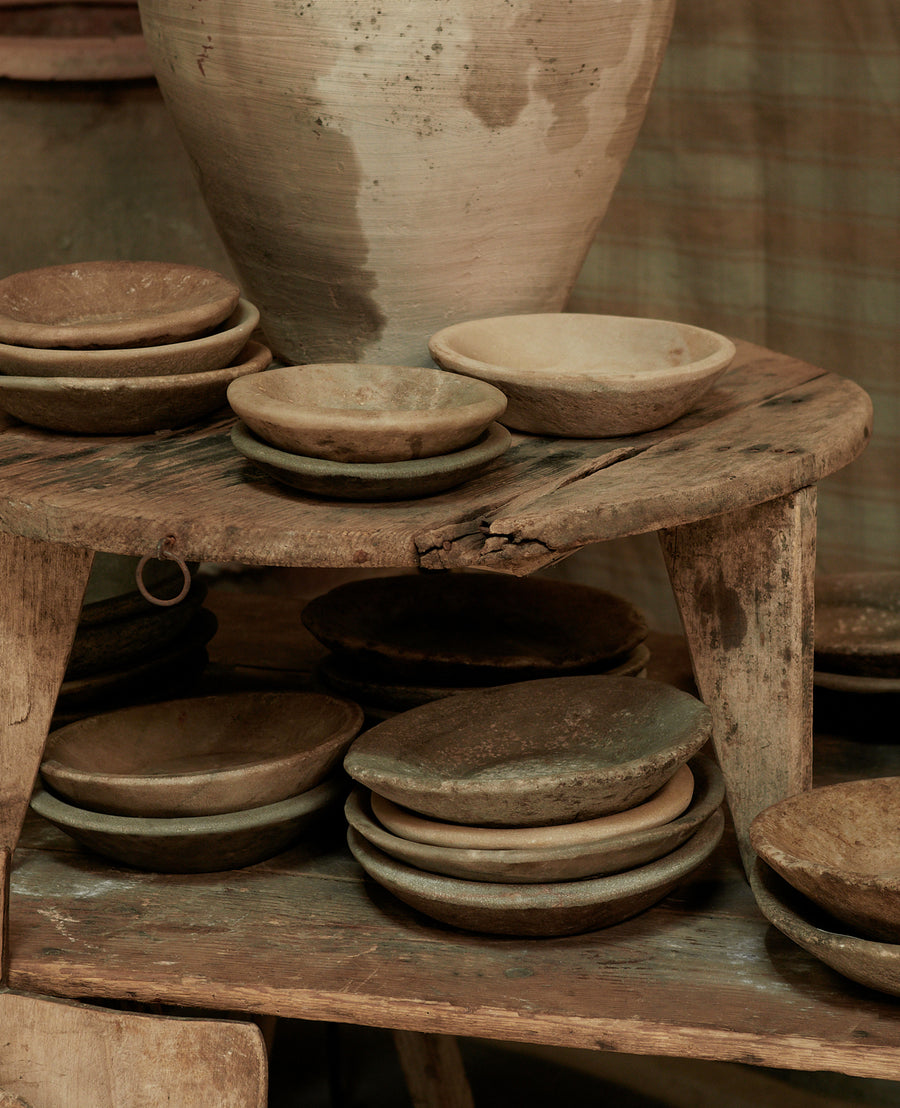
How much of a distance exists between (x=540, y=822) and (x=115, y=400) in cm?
50

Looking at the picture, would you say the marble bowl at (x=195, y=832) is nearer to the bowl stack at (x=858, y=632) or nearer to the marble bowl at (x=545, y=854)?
the marble bowl at (x=545, y=854)

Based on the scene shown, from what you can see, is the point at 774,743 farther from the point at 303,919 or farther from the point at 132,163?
the point at 132,163

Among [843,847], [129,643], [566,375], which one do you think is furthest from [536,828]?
[129,643]

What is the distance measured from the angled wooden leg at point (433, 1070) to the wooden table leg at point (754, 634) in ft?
2.09

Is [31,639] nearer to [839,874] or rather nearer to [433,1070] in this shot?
[839,874]

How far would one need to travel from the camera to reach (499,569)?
3.39 ft

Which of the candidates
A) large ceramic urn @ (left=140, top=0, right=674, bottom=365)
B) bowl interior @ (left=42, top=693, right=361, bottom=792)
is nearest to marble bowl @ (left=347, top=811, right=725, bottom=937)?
bowl interior @ (left=42, top=693, right=361, bottom=792)

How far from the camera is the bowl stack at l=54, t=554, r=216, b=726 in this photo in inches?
59.1

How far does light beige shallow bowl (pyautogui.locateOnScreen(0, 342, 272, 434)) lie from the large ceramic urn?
0.51 feet

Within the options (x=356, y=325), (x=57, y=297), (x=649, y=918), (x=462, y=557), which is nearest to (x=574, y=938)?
(x=649, y=918)

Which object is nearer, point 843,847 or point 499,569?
point 499,569

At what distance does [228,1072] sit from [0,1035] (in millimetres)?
193

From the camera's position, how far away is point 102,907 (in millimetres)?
1229

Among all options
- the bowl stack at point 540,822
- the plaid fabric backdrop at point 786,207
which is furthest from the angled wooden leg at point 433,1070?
the plaid fabric backdrop at point 786,207
